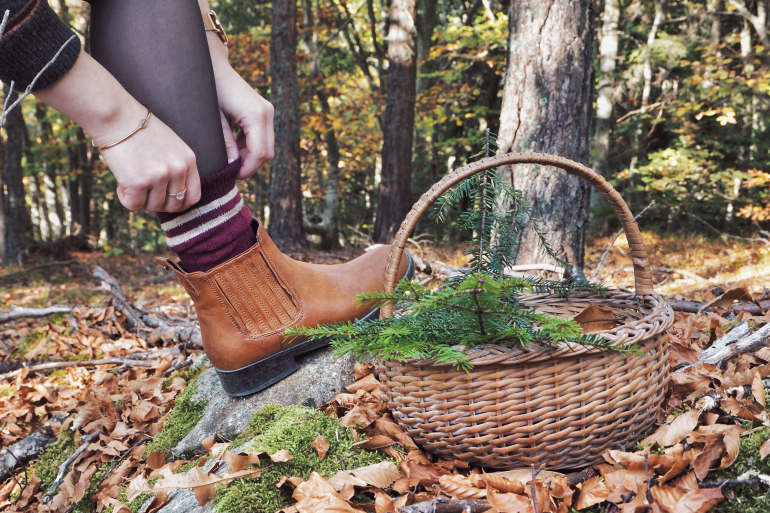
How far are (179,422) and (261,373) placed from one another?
1.24 feet

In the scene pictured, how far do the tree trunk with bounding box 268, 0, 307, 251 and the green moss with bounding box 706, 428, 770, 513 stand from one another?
634 cm

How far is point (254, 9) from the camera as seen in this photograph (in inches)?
491

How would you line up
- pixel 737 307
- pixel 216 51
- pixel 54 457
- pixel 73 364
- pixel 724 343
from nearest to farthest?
pixel 724 343, pixel 216 51, pixel 54 457, pixel 737 307, pixel 73 364

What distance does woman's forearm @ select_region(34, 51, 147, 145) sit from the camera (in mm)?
1093

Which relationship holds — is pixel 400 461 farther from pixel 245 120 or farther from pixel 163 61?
pixel 163 61

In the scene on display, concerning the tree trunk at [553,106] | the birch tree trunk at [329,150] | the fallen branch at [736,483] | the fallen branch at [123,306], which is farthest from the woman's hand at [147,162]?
the birch tree trunk at [329,150]

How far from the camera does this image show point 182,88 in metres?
1.41

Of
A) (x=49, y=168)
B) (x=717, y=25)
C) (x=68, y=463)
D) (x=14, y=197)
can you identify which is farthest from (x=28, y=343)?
(x=49, y=168)

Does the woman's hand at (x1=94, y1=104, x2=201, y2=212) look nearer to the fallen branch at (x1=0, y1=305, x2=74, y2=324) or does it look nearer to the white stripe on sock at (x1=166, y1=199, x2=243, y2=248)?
the white stripe on sock at (x1=166, y1=199, x2=243, y2=248)

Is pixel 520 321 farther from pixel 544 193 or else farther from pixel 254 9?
pixel 254 9

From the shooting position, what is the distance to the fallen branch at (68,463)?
1586 millimetres

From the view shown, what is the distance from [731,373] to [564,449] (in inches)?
25.2

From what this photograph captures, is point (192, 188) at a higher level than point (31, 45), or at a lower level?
lower

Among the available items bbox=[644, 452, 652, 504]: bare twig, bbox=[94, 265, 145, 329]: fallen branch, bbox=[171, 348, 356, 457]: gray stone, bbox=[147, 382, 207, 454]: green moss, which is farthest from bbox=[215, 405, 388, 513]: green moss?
bbox=[94, 265, 145, 329]: fallen branch
